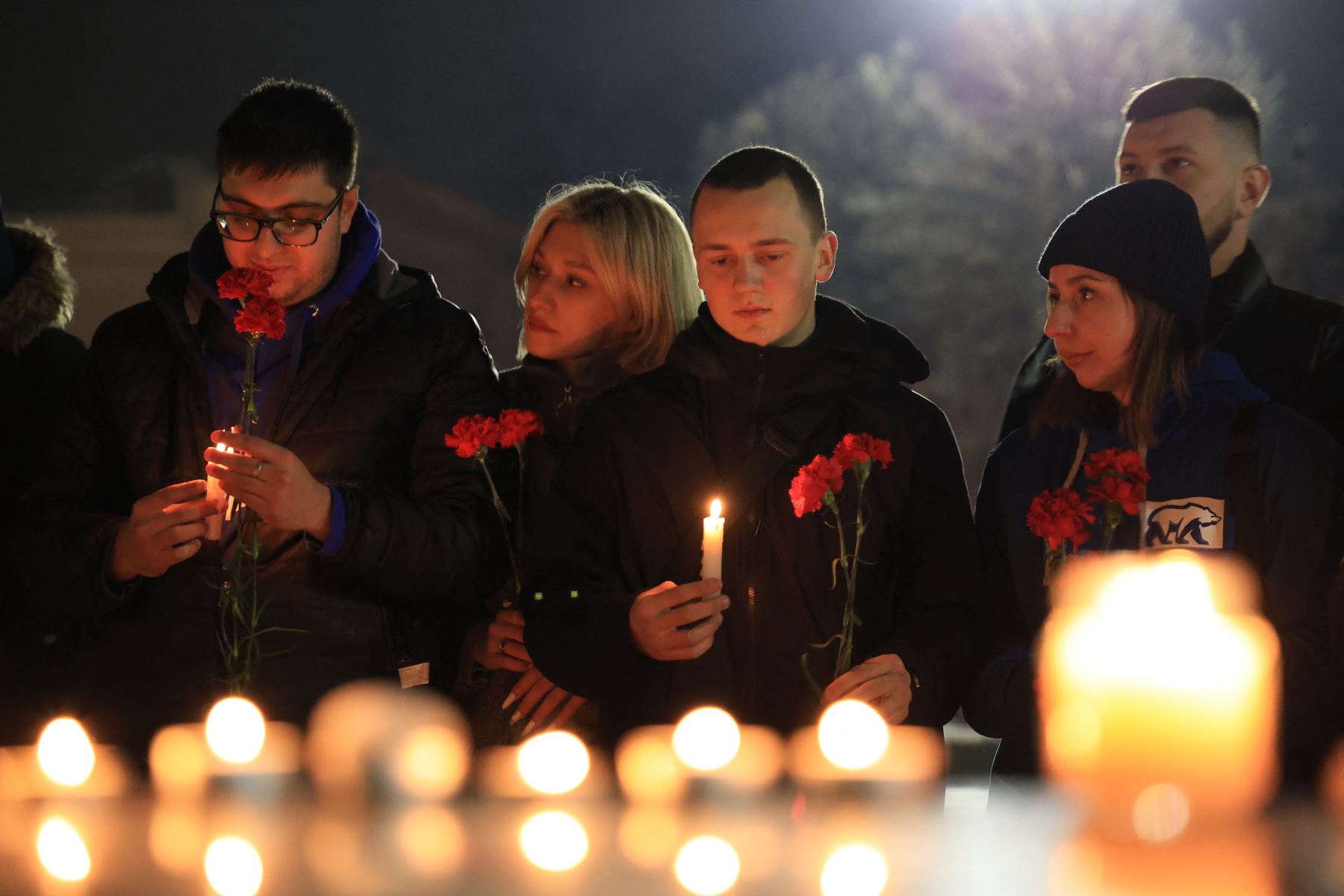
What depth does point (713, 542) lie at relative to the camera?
228cm

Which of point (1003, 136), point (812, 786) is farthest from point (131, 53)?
point (812, 786)

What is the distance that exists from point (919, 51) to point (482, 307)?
2388mm

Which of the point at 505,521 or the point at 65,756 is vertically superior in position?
the point at 505,521

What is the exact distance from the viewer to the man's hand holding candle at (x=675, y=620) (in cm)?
249

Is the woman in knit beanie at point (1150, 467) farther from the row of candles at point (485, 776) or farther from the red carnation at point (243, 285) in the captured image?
the red carnation at point (243, 285)

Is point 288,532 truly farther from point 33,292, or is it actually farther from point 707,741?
point 707,741

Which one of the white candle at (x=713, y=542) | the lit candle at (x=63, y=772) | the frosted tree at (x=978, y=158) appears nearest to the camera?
the lit candle at (x=63, y=772)

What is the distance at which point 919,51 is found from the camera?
6.76 meters

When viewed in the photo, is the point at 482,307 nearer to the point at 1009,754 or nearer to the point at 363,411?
the point at 363,411

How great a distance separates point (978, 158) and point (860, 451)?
4.74 m

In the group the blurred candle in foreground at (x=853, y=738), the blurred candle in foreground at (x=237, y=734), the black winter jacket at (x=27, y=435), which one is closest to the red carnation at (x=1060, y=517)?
the blurred candle in foreground at (x=853, y=738)

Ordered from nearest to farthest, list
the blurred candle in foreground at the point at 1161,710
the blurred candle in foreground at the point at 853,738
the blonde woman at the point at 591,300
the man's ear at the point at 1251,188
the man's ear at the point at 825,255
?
the blurred candle in foreground at the point at 1161,710, the blurred candle in foreground at the point at 853,738, the man's ear at the point at 825,255, the blonde woman at the point at 591,300, the man's ear at the point at 1251,188

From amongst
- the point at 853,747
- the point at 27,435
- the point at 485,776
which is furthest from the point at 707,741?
the point at 27,435

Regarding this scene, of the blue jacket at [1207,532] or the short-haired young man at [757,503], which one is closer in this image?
the blue jacket at [1207,532]
